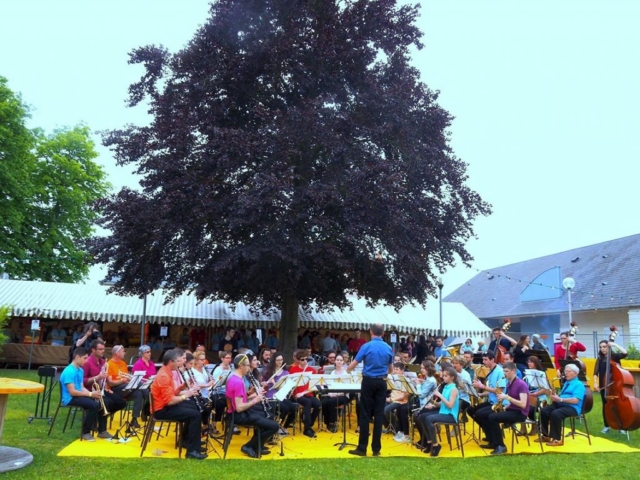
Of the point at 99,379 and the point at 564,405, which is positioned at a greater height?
the point at 99,379

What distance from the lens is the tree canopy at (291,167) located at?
1413cm

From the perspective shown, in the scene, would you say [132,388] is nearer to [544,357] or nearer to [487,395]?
[487,395]

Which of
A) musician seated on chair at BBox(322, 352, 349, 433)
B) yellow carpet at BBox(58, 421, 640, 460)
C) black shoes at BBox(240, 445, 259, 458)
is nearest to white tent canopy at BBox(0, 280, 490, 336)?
musician seated on chair at BBox(322, 352, 349, 433)

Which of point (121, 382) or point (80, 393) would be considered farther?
point (121, 382)

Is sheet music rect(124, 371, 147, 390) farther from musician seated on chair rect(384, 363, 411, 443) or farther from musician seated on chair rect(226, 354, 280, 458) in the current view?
musician seated on chair rect(384, 363, 411, 443)

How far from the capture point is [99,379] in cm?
949

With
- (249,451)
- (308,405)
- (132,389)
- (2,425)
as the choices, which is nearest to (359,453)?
(249,451)

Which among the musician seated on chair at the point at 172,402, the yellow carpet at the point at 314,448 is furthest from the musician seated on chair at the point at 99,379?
the musician seated on chair at the point at 172,402

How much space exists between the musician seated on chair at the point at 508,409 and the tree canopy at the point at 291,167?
5.47m

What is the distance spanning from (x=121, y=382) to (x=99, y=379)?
0.49 metres

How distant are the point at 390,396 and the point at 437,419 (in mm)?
2120

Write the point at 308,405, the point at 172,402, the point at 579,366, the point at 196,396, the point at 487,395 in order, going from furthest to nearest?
the point at 579,366 < the point at 308,405 < the point at 487,395 < the point at 196,396 < the point at 172,402

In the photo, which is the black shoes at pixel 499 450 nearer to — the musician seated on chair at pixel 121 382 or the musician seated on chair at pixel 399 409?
the musician seated on chair at pixel 399 409

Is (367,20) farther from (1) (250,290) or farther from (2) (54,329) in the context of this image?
(2) (54,329)
